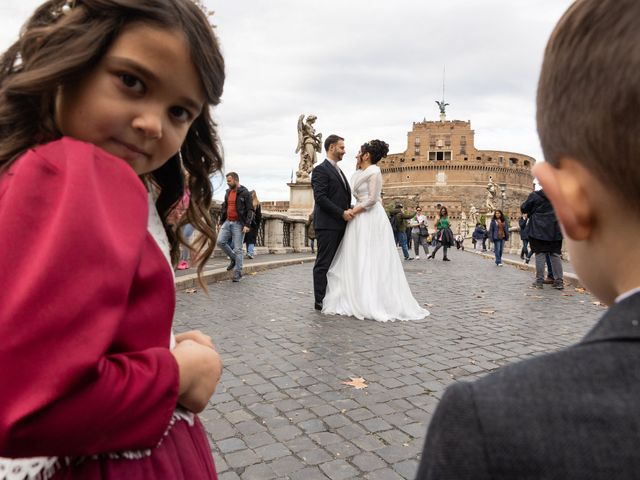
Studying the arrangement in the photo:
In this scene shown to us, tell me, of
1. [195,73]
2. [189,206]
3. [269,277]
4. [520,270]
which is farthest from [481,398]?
[520,270]

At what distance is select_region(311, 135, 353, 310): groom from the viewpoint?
596cm

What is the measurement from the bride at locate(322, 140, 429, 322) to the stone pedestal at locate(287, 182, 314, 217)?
13.8m

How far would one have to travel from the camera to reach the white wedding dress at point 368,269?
→ 581cm

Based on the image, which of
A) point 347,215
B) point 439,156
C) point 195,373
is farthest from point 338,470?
point 439,156

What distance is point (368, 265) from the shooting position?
5.98 metres

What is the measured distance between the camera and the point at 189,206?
4.65 feet

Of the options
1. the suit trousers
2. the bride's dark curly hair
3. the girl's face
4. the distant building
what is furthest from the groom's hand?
the distant building

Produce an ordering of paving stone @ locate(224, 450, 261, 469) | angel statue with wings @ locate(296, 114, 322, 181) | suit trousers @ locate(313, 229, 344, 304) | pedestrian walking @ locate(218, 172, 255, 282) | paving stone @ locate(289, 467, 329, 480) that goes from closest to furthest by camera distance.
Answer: paving stone @ locate(289, 467, 329, 480) → paving stone @ locate(224, 450, 261, 469) → suit trousers @ locate(313, 229, 344, 304) → pedestrian walking @ locate(218, 172, 255, 282) → angel statue with wings @ locate(296, 114, 322, 181)

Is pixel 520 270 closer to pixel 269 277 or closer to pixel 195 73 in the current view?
pixel 269 277

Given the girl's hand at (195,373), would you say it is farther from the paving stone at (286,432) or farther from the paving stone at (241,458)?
the paving stone at (286,432)

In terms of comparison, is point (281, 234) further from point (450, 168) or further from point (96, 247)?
point (450, 168)

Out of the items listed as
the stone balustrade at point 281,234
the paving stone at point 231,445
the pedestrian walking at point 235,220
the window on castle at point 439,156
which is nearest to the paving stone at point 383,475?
the paving stone at point 231,445

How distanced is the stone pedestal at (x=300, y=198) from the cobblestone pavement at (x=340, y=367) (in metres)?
12.3

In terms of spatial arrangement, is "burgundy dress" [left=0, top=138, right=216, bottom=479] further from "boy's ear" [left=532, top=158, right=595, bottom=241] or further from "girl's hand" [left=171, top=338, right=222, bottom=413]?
"boy's ear" [left=532, top=158, right=595, bottom=241]
